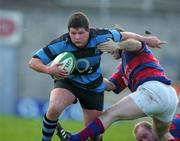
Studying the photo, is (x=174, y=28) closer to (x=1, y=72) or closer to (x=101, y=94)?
(x=1, y=72)

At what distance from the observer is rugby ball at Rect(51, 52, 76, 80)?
11.7m

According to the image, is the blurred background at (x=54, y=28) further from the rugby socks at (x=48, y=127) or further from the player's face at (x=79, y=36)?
the player's face at (x=79, y=36)

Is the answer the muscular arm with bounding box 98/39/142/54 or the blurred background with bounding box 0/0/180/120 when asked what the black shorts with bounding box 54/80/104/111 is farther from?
the blurred background with bounding box 0/0/180/120

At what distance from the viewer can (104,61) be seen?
116 ft

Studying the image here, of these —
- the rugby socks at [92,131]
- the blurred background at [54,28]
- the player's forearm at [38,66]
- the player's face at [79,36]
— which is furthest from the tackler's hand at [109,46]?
the blurred background at [54,28]

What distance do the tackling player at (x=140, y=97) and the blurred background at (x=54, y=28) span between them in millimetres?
21206

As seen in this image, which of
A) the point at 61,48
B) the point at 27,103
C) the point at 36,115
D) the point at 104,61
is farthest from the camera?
the point at 104,61

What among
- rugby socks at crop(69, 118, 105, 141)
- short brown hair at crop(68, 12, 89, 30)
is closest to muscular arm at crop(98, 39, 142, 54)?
short brown hair at crop(68, 12, 89, 30)

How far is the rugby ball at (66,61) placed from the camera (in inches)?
459

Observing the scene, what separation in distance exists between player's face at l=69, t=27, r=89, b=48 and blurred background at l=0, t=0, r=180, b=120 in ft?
70.2

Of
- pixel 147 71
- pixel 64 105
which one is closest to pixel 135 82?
pixel 147 71

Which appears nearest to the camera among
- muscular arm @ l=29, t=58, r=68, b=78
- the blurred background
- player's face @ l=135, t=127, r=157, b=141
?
muscular arm @ l=29, t=58, r=68, b=78

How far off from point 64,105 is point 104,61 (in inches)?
926

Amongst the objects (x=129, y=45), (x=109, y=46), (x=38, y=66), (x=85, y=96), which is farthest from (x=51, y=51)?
(x=129, y=45)
